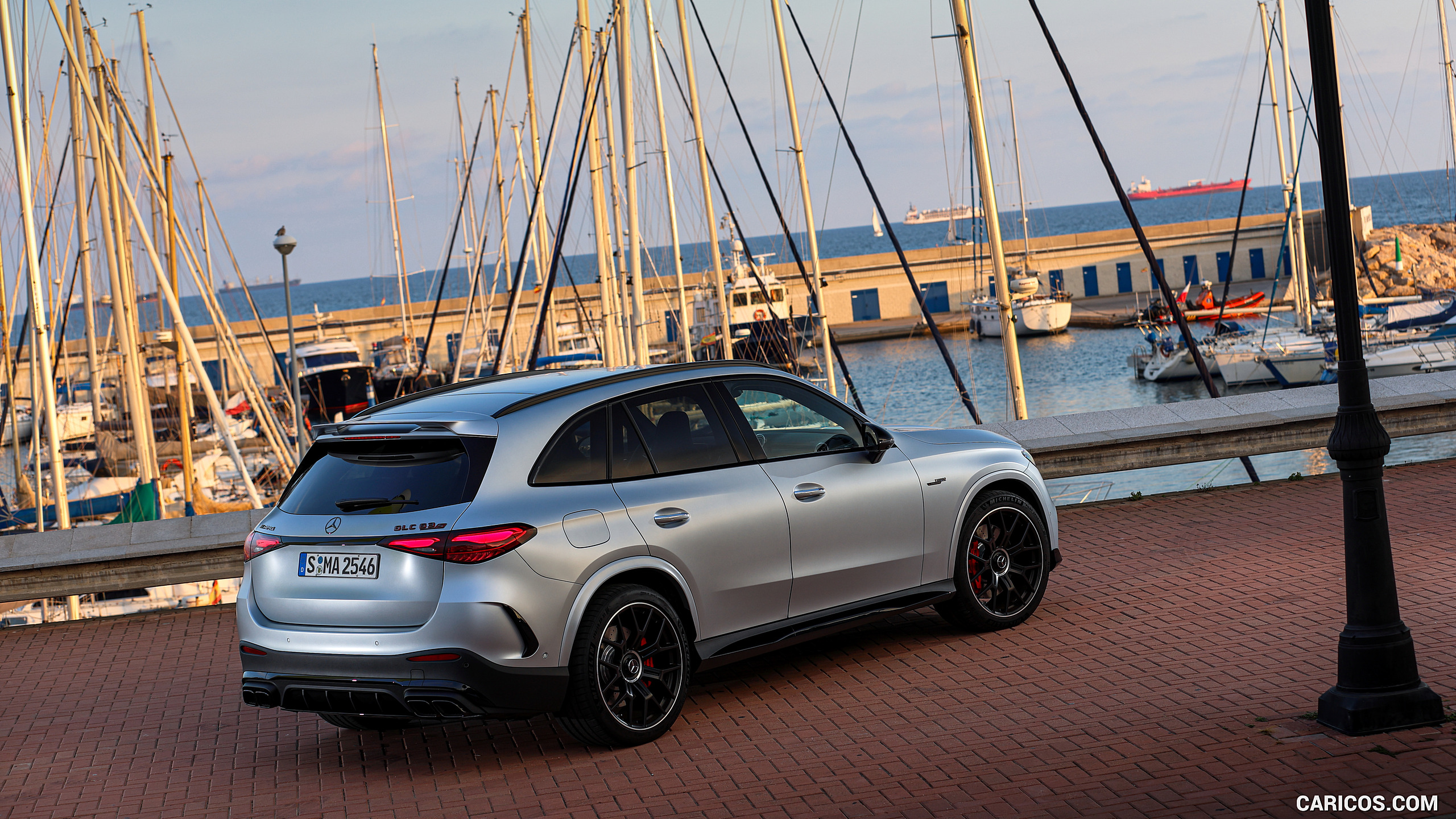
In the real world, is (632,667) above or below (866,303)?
below

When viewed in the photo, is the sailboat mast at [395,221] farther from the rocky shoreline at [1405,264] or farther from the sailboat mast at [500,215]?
the rocky shoreline at [1405,264]

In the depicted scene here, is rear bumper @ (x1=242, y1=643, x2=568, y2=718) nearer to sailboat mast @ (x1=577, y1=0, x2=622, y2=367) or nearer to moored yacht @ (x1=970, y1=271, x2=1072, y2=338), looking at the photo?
sailboat mast @ (x1=577, y1=0, x2=622, y2=367)

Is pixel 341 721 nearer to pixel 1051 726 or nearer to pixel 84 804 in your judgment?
pixel 84 804

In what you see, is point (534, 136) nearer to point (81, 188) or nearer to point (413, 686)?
point (81, 188)

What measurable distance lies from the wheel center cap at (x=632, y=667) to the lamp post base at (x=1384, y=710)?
2938 mm

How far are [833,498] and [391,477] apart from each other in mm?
2229

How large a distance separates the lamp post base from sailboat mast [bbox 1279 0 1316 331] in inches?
1374

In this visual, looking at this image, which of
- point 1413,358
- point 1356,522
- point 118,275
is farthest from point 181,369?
point 1413,358

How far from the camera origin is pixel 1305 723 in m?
5.41

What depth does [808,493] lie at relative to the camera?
643 centimetres

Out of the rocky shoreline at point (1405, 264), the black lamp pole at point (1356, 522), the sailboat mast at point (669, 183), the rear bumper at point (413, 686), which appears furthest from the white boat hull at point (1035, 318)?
the rear bumper at point (413, 686)

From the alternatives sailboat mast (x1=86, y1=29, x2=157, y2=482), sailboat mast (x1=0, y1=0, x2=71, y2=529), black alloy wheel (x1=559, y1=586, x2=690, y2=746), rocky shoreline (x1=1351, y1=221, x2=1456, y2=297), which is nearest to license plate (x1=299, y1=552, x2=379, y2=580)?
black alloy wheel (x1=559, y1=586, x2=690, y2=746)

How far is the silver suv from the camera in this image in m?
5.27

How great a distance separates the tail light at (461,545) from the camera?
522cm
